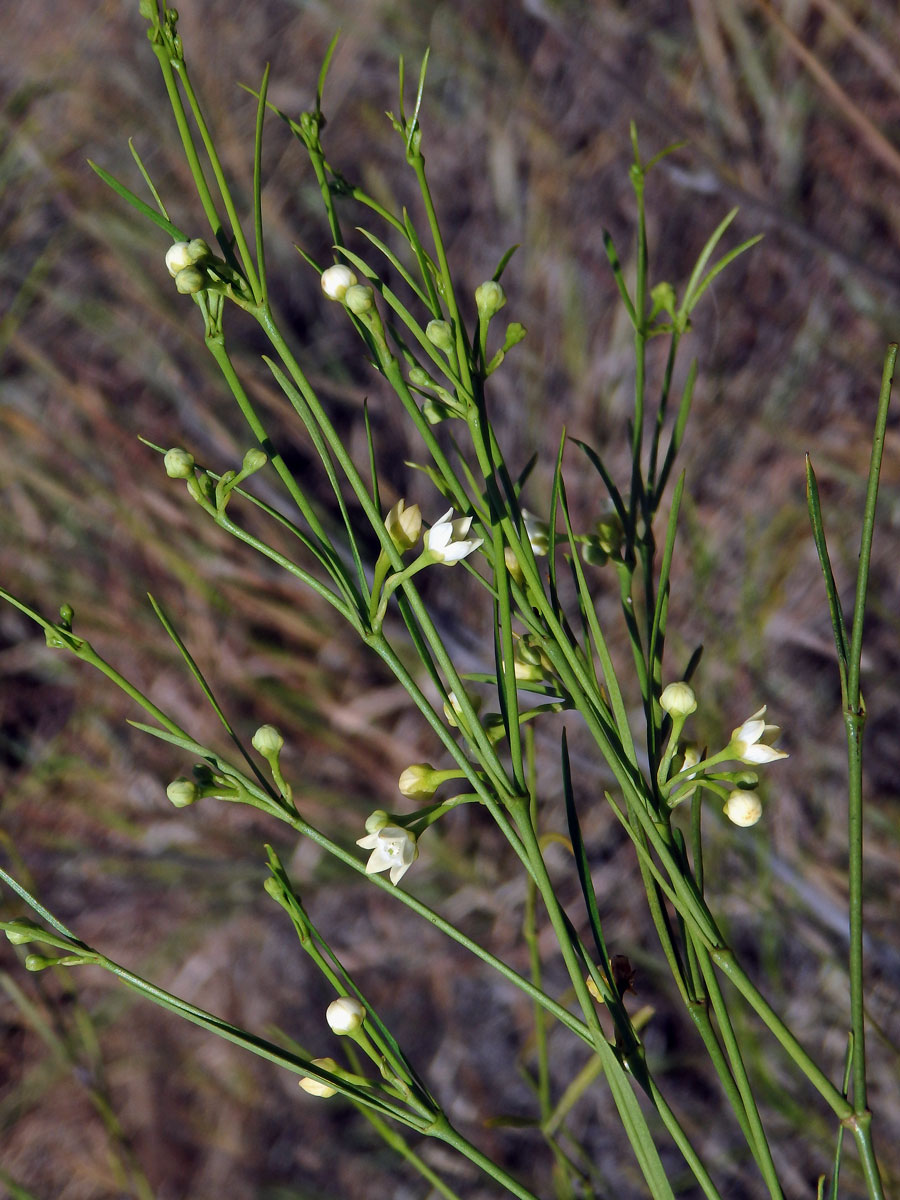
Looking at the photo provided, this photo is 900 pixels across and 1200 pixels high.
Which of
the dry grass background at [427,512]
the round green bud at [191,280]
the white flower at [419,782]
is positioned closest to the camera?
the round green bud at [191,280]

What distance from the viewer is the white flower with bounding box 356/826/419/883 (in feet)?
1.39

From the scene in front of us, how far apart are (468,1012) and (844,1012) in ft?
1.88

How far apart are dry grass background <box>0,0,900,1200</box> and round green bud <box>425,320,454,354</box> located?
920mm

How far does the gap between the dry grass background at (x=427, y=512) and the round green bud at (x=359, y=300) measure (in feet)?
3.02

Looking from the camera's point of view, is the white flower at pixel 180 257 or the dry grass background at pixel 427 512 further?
the dry grass background at pixel 427 512

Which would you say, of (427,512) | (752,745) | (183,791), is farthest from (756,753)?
(427,512)

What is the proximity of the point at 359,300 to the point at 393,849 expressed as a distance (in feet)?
0.83

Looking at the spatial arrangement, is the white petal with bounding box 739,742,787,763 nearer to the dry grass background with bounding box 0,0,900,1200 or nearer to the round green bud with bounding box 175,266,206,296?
the round green bud with bounding box 175,266,206,296

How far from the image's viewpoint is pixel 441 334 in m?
0.39

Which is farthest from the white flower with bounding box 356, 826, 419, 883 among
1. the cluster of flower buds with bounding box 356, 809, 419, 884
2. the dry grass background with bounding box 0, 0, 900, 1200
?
the dry grass background with bounding box 0, 0, 900, 1200

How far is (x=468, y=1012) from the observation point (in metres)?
1.46

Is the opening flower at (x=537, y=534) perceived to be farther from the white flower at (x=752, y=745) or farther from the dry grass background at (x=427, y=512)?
the dry grass background at (x=427, y=512)

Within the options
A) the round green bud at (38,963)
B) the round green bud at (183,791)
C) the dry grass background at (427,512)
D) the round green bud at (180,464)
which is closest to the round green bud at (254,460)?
the round green bud at (180,464)

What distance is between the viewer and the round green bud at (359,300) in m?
0.39
